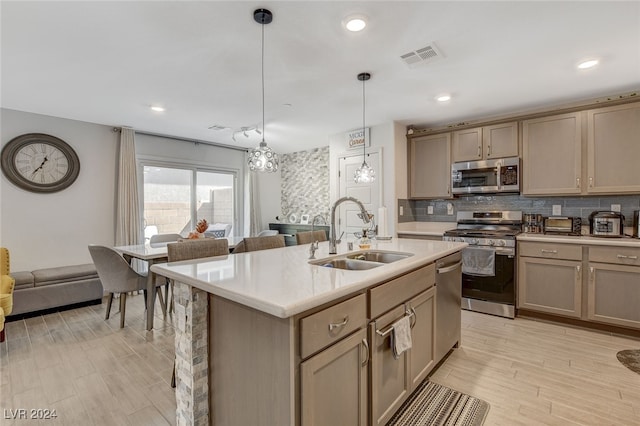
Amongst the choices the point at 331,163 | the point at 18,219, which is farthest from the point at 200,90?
the point at 18,219

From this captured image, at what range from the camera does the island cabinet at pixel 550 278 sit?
309 centimetres

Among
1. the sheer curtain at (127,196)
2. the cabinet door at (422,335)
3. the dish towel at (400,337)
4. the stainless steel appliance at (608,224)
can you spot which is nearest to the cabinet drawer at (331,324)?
the dish towel at (400,337)

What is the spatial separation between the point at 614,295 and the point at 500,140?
1.98 m

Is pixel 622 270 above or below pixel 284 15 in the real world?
below

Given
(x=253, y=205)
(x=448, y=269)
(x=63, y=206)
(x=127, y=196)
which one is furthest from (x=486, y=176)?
(x=63, y=206)

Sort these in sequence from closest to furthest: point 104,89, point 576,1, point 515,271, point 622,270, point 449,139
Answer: point 576,1 < point 622,270 < point 104,89 < point 515,271 < point 449,139

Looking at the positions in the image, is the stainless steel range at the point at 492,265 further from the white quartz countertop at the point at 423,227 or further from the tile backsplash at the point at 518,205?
the white quartz countertop at the point at 423,227

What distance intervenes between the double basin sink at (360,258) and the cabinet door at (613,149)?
2.56 metres

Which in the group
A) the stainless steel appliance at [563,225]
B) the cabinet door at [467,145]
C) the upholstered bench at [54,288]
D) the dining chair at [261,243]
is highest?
the cabinet door at [467,145]

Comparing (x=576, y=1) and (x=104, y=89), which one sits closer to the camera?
(x=576, y=1)

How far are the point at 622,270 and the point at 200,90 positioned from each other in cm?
454

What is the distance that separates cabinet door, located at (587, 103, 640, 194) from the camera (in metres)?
3.01

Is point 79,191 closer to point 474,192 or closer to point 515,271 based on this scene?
point 474,192

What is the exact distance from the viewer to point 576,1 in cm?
180
